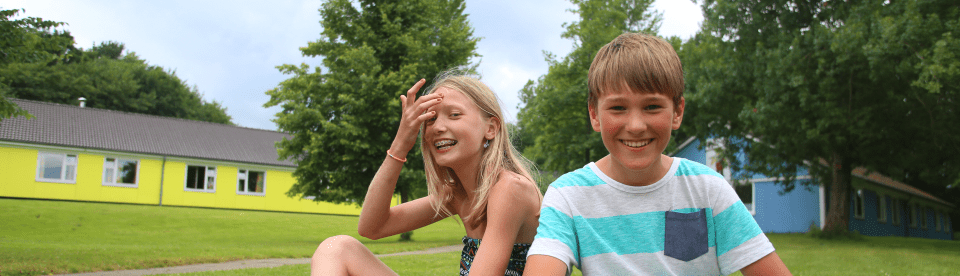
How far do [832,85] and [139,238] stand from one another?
20605mm

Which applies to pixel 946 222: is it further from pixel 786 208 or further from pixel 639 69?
pixel 639 69

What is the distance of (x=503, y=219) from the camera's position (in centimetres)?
222

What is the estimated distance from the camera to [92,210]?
24.0 m

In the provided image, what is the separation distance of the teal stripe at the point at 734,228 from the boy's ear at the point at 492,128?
1045mm

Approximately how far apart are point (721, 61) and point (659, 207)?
790 inches

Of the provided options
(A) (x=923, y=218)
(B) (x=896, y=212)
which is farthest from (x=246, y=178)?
(A) (x=923, y=218)

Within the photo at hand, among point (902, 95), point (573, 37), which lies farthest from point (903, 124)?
point (573, 37)

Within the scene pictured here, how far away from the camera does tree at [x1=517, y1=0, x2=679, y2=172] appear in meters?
28.2

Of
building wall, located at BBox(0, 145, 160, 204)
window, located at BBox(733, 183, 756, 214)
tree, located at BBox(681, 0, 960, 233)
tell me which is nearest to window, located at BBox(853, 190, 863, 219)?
window, located at BBox(733, 183, 756, 214)

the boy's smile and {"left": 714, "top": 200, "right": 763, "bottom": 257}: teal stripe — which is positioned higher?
the boy's smile

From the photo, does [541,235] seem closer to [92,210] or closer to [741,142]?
[741,142]

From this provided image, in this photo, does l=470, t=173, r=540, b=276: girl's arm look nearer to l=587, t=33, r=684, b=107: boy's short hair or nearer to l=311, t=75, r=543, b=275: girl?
l=311, t=75, r=543, b=275: girl

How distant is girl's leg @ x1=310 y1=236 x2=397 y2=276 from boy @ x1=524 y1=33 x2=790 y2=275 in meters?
1.09

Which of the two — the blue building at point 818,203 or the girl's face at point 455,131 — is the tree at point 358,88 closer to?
the blue building at point 818,203
